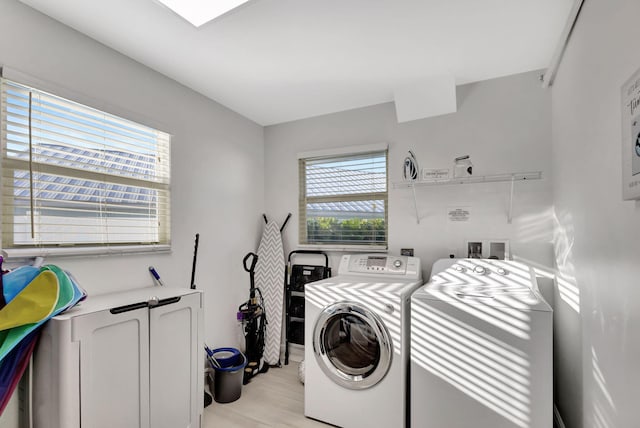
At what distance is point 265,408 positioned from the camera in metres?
2.45

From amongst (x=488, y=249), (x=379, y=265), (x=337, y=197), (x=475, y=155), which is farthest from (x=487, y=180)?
(x=337, y=197)

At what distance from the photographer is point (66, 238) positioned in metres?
1.85

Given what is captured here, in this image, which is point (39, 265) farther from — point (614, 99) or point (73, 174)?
point (614, 99)

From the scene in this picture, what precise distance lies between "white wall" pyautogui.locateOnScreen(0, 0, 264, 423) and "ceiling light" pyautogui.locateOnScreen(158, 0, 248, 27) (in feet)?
2.49

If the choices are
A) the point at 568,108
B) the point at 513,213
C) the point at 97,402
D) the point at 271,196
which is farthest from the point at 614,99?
the point at 271,196

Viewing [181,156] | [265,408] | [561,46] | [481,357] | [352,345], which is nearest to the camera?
[481,357]

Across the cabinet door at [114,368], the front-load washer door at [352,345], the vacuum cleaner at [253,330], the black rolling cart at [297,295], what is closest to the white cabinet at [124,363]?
the cabinet door at [114,368]

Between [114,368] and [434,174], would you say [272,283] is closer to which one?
[114,368]

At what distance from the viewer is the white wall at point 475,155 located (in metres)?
2.43

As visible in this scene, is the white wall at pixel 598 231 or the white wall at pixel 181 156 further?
the white wall at pixel 181 156

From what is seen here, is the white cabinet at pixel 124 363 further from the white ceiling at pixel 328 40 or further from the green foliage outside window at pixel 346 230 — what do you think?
the white ceiling at pixel 328 40

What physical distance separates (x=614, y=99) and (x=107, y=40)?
8.37 ft

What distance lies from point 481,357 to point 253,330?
188cm

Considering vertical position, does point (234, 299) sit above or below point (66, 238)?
below
